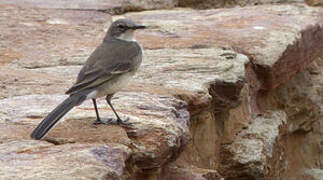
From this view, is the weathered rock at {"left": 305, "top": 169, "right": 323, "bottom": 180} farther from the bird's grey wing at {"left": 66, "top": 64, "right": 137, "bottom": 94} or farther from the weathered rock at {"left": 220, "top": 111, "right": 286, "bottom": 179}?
the bird's grey wing at {"left": 66, "top": 64, "right": 137, "bottom": 94}

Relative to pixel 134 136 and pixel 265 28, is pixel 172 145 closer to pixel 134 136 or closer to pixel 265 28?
pixel 134 136

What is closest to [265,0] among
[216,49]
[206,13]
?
[206,13]

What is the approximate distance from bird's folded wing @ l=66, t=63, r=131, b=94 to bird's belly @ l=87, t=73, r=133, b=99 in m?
0.02

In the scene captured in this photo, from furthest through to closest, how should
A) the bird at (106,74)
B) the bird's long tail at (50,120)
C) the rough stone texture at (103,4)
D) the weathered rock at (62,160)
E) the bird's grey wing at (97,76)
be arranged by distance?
the rough stone texture at (103,4) → the bird's grey wing at (97,76) → the bird at (106,74) → the bird's long tail at (50,120) → the weathered rock at (62,160)

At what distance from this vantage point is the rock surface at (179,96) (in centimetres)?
380

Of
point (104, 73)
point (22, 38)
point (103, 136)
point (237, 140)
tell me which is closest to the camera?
point (103, 136)

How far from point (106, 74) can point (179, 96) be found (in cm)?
69

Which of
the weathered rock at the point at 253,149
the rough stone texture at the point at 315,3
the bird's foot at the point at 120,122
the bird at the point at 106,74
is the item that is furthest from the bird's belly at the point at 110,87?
the rough stone texture at the point at 315,3

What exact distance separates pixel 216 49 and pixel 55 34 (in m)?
1.45

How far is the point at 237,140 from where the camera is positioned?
5.38 meters

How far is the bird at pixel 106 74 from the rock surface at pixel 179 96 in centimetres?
11

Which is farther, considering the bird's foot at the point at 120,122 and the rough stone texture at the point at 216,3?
the rough stone texture at the point at 216,3

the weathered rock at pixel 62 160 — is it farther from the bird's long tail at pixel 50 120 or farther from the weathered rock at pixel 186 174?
the weathered rock at pixel 186 174

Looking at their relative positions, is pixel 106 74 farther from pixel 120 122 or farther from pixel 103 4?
pixel 103 4
